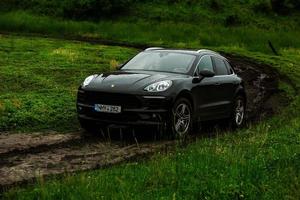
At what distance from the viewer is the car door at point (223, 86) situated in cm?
1412

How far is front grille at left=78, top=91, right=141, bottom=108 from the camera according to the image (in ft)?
39.2

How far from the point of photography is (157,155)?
1022cm

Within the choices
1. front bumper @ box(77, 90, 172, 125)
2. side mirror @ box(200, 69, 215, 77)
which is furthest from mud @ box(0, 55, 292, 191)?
side mirror @ box(200, 69, 215, 77)

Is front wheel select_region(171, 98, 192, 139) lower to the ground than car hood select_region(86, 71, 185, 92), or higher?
lower

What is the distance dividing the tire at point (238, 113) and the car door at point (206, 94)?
0.86m

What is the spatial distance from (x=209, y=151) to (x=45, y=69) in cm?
1209

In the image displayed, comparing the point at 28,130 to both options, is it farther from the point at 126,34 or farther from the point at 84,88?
the point at 126,34

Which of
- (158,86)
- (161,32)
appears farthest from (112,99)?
(161,32)

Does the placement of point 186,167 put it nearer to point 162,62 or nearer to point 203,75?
point 203,75

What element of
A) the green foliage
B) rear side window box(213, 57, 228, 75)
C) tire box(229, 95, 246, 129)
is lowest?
the green foliage

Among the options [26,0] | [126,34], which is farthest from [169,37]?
[26,0]

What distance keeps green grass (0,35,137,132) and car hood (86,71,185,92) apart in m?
1.34

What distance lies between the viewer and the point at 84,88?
12.5 meters

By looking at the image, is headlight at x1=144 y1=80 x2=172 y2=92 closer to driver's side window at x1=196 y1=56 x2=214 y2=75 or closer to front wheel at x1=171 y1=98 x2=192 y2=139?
front wheel at x1=171 y1=98 x2=192 y2=139
